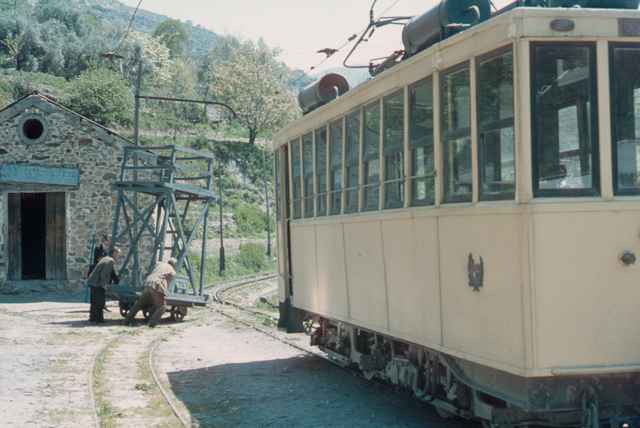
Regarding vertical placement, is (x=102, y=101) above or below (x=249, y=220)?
above

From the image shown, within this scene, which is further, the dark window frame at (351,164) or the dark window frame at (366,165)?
the dark window frame at (351,164)

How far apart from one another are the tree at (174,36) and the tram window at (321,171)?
108565mm

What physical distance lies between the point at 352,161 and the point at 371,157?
55 cm

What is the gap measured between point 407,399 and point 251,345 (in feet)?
18.5

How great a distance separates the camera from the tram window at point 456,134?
6.27 m

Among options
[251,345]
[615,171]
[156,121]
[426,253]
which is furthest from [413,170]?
[156,121]

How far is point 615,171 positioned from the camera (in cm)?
556

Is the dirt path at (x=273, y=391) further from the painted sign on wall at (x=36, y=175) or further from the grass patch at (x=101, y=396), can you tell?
the painted sign on wall at (x=36, y=175)

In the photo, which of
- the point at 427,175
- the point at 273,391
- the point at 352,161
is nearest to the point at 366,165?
the point at 352,161

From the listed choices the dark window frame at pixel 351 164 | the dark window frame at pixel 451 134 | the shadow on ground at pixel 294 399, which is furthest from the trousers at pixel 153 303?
the dark window frame at pixel 451 134

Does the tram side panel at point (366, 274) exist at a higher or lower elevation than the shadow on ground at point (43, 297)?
higher

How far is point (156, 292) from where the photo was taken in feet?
55.8

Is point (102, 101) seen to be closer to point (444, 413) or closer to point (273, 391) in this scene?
point (273, 391)

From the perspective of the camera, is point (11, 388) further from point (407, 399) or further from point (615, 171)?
point (615, 171)
